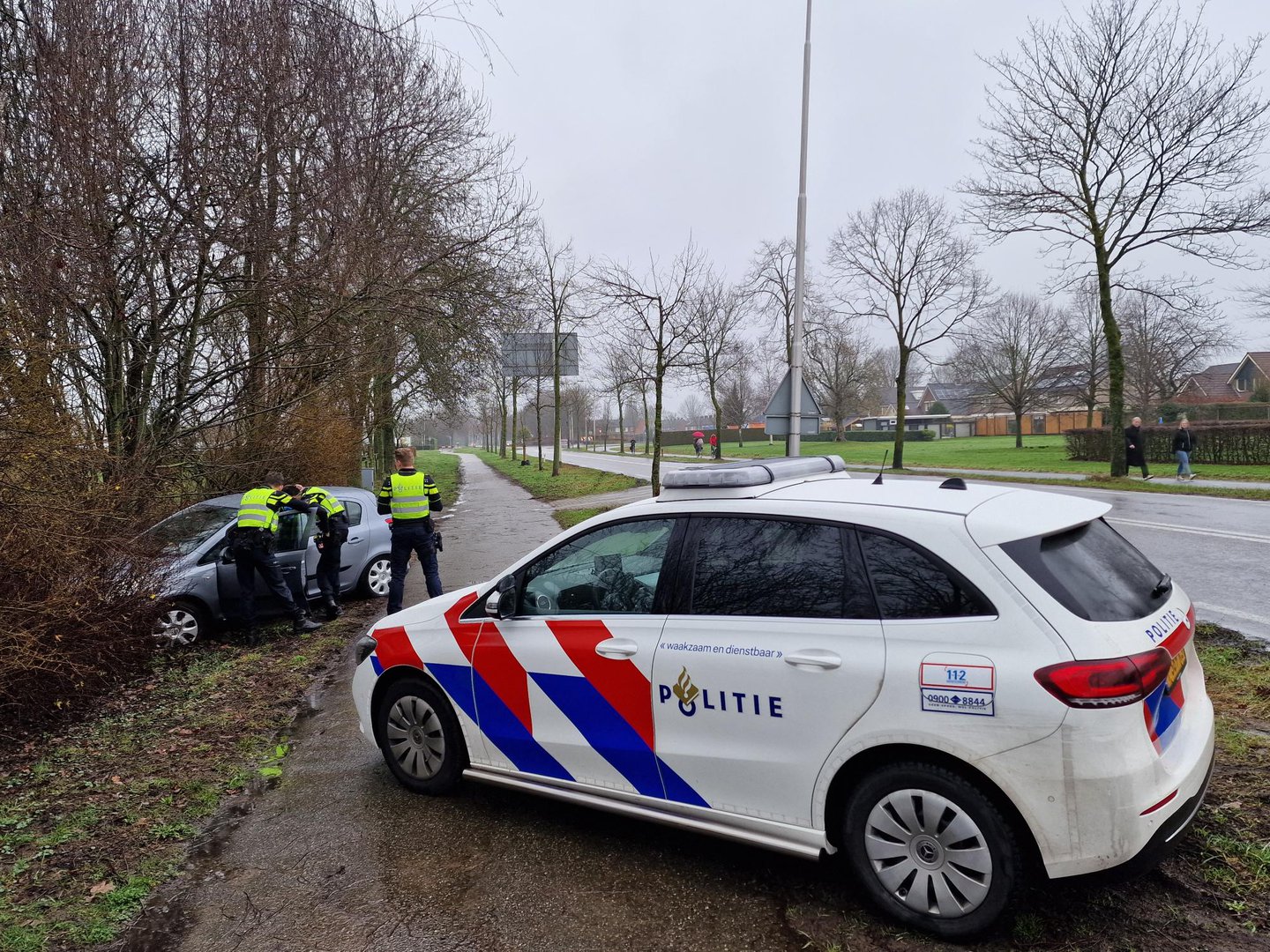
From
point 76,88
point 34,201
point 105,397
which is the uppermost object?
point 76,88

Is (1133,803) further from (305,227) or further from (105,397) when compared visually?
(105,397)

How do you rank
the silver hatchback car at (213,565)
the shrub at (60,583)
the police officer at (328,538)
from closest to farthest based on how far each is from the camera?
the shrub at (60,583) < the silver hatchback car at (213,565) < the police officer at (328,538)

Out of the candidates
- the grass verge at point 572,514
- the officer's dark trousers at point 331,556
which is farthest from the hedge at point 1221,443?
the officer's dark trousers at point 331,556

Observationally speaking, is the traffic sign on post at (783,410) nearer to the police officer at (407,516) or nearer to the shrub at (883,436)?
the police officer at (407,516)

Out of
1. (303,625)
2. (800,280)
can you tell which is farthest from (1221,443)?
(303,625)

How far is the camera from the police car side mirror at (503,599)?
3.67 metres

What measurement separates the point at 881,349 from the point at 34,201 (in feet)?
229

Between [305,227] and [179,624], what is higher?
[305,227]

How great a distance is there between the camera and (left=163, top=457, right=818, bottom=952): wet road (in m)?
2.78

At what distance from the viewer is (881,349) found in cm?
7006

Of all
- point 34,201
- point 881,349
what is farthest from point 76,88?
point 881,349

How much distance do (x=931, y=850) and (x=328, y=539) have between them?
22.5 feet

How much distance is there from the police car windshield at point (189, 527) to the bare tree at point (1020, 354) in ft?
152

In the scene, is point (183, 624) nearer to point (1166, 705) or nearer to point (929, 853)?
→ point (929, 853)
